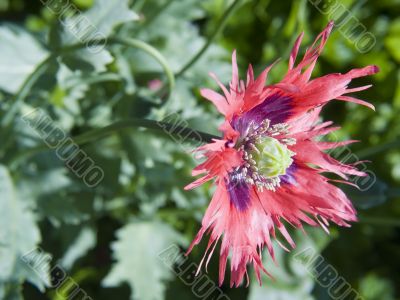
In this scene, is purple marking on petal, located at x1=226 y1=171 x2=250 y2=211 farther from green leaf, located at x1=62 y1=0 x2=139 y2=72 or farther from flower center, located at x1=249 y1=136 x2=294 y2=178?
green leaf, located at x1=62 y1=0 x2=139 y2=72

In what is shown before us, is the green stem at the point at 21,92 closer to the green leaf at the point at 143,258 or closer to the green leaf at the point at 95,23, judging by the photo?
the green leaf at the point at 95,23

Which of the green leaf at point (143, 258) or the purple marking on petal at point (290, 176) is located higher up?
the green leaf at point (143, 258)

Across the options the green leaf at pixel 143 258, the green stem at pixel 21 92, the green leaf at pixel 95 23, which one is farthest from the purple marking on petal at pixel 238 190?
the green leaf at pixel 143 258

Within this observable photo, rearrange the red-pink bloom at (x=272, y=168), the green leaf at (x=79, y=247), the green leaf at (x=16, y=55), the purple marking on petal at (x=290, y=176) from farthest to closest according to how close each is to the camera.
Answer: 1. the green leaf at (x=79, y=247)
2. the green leaf at (x=16, y=55)
3. the purple marking on petal at (x=290, y=176)
4. the red-pink bloom at (x=272, y=168)

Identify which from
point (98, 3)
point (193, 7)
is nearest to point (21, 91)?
point (98, 3)

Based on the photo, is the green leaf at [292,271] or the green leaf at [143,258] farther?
the green leaf at [292,271]

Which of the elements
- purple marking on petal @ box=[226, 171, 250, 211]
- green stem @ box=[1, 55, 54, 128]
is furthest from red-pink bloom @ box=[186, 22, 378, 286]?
green stem @ box=[1, 55, 54, 128]

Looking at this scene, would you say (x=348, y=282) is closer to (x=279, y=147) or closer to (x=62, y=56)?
(x=279, y=147)

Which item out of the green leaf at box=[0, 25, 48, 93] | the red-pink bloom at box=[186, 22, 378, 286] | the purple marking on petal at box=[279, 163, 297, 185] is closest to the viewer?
the red-pink bloom at box=[186, 22, 378, 286]
